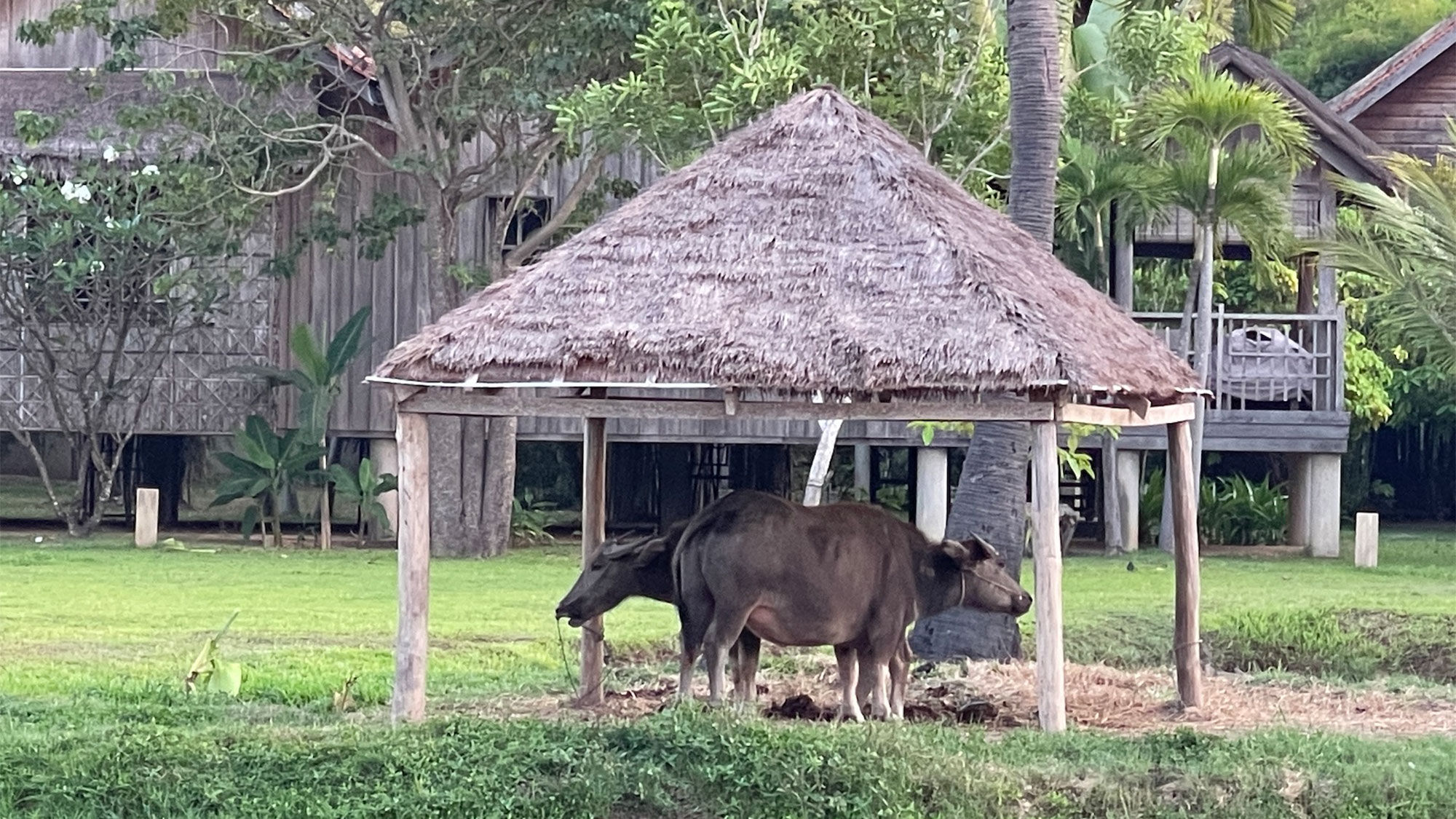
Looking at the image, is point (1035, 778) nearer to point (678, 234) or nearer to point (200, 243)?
point (678, 234)

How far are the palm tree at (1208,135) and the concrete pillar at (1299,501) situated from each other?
2.20 m

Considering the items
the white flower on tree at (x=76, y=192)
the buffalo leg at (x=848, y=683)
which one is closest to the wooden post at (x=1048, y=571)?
the buffalo leg at (x=848, y=683)

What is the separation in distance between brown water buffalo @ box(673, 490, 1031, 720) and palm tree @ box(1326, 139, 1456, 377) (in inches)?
328

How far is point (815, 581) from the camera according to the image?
35.9 ft

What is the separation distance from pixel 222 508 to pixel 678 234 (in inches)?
727

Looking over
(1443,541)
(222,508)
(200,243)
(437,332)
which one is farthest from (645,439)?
(437,332)

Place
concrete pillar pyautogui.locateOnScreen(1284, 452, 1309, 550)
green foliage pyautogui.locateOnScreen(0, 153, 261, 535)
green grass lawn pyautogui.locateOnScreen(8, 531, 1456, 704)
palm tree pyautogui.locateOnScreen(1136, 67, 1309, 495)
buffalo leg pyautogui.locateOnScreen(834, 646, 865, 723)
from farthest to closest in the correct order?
1. concrete pillar pyautogui.locateOnScreen(1284, 452, 1309, 550)
2. green foliage pyautogui.locateOnScreen(0, 153, 261, 535)
3. palm tree pyautogui.locateOnScreen(1136, 67, 1309, 495)
4. green grass lawn pyautogui.locateOnScreen(8, 531, 1456, 704)
5. buffalo leg pyautogui.locateOnScreen(834, 646, 865, 723)

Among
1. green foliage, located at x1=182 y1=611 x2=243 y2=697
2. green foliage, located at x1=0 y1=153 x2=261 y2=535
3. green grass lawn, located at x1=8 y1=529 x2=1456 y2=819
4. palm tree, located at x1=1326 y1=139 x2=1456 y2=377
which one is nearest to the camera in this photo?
green grass lawn, located at x1=8 y1=529 x2=1456 y2=819

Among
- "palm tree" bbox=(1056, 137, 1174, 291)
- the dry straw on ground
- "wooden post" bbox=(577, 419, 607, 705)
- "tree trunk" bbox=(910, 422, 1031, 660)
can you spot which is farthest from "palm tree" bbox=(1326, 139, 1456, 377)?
"wooden post" bbox=(577, 419, 607, 705)

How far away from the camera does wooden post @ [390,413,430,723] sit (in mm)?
10578

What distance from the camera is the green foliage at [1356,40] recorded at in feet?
113

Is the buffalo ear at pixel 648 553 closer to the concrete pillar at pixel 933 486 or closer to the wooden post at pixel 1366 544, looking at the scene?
the concrete pillar at pixel 933 486

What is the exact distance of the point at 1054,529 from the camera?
10.4 m

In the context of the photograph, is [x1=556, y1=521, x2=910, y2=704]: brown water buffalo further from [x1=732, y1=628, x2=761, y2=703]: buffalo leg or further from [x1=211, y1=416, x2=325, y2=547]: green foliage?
[x1=211, y1=416, x2=325, y2=547]: green foliage
